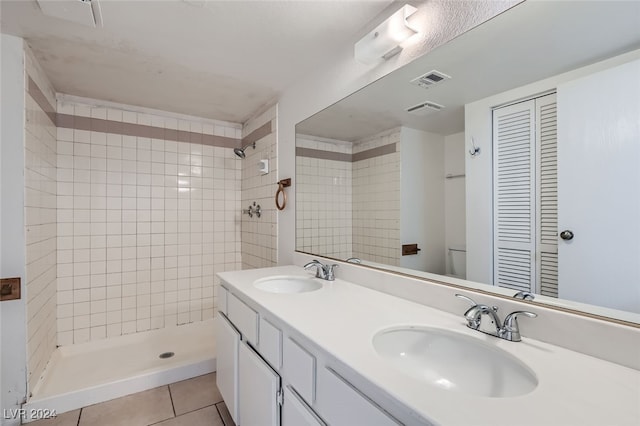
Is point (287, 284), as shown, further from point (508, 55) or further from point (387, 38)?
point (508, 55)

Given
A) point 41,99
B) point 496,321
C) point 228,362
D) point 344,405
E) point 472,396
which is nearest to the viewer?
point 472,396

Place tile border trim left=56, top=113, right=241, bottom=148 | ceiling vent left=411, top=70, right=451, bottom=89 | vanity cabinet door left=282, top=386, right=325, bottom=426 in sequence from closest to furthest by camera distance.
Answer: vanity cabinet door left=282, top=386, right=325, bottom=426, ceiling vent left=411, top=70, right=451, bottom=89, tile border trim left=56, top=113, right=241, bottom=148

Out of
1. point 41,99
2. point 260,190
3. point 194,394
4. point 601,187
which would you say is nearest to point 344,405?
point 601,187

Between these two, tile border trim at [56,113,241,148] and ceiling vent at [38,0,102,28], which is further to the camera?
tile border trim at [56,113,241,148]

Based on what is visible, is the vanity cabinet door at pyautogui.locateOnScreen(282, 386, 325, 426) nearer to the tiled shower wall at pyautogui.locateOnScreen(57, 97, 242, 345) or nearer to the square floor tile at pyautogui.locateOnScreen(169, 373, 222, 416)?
the square floor tile at pyautogui.locateOnScreen(169, 373, 222, 416)

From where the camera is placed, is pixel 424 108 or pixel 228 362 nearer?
pixel 424 108

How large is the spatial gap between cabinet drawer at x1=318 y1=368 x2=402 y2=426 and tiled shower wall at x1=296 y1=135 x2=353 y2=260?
38.1 inches

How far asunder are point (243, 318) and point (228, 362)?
0.37 m

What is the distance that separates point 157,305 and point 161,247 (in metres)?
0.54

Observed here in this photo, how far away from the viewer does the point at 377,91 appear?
4.86 feet

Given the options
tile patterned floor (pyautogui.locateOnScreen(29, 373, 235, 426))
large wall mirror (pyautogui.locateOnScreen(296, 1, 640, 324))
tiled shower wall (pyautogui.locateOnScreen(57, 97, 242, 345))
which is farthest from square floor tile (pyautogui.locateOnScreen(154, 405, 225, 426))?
large wall mirror (pyautogui.locateOnScreen(296, 1, 640, 324))

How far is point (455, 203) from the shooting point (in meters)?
1.17

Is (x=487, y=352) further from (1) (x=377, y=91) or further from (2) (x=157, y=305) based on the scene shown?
(2) (x=157, y=305)

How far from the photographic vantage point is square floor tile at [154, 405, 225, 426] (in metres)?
1.68
